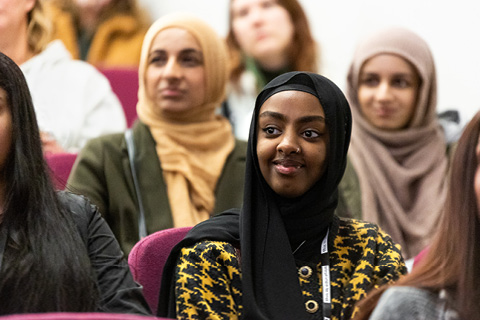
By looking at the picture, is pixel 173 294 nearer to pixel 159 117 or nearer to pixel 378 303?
pixel 378 303

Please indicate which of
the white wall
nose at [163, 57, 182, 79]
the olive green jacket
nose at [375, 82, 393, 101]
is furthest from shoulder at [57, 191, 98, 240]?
the white wall

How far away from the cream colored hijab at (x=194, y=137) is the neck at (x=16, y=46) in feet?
1.49

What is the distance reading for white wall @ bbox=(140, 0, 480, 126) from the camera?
4.00 meters

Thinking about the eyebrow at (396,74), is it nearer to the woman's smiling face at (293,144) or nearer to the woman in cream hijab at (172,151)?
the woman in cream hijab at (172,151)

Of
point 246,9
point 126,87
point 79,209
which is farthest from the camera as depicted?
point 246,9

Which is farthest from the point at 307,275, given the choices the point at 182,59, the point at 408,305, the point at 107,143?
the point at 182,59

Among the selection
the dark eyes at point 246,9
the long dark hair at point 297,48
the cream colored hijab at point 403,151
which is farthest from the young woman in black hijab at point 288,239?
the dark eyes at point 246,9

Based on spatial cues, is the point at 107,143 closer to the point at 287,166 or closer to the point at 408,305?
the point at 287,166

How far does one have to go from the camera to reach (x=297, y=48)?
4.17 metres

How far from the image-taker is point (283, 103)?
2018 millimetres

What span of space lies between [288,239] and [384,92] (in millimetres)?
1420

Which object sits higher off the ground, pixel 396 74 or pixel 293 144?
pixel 396 74

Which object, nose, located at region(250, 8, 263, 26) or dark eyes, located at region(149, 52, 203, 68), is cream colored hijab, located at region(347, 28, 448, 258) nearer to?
dark eyes, located at region(149, 52, 203, 68)

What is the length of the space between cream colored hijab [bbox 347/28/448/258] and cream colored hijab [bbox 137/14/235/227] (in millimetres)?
535
